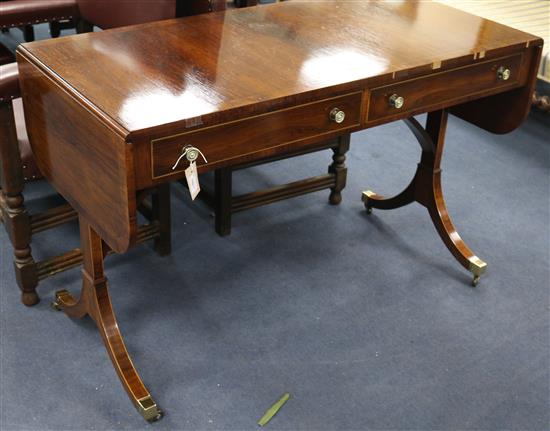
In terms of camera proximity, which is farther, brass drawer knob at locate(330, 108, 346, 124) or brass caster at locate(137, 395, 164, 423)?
brass caster at locate(137, 395, 164, 423)

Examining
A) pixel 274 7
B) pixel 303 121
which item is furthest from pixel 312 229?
pixel 303 121

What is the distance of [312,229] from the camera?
8.99 ft

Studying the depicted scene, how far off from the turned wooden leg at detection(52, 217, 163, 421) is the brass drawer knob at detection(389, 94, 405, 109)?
80 centimetres

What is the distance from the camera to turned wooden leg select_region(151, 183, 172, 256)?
7.86 ft

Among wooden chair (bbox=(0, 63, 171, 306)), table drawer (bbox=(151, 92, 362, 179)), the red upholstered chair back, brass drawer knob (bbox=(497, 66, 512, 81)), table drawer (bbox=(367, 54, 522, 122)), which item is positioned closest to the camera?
table drawer (bbox=(151, 92, 362, 179))

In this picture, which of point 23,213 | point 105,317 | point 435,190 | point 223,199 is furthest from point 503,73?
→ point 23,213

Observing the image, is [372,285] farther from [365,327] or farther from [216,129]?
[216,129]

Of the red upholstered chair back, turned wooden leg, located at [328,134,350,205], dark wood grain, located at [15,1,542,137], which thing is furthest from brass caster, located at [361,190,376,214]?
the red upholstered chair back

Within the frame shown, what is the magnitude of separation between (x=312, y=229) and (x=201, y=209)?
16.2 inches

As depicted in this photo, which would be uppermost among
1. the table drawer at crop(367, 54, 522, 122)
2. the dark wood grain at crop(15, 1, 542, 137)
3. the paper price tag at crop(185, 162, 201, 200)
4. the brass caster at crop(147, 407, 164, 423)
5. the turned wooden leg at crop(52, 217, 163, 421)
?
the dark wood grain at crop(15, 1, 542, 137)

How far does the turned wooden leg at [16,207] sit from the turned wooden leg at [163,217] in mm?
407

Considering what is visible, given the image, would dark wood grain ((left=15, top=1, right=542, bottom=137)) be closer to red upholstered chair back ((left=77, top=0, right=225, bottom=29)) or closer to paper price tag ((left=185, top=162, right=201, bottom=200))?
paper price tag ((left=185, top=162, right=201, bottom=200))

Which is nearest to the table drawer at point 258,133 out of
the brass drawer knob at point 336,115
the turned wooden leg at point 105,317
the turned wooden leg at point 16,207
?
the brass drawer knob at point 336,115

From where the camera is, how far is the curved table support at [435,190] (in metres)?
2.47
